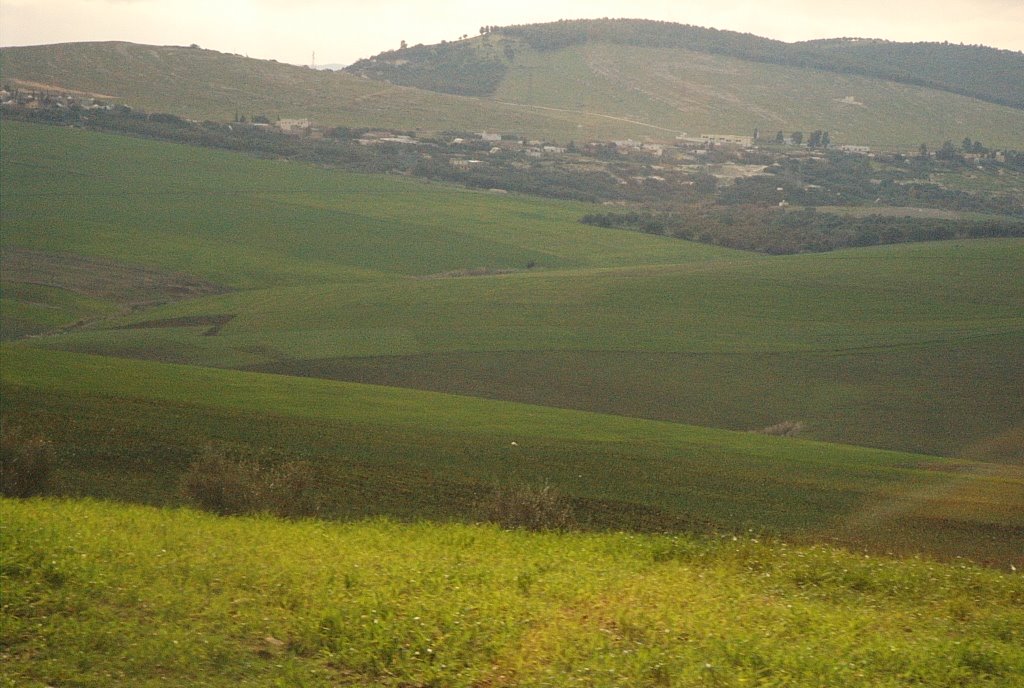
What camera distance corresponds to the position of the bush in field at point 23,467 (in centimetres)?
1592

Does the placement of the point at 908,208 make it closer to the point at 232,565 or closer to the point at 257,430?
the point at 257,430

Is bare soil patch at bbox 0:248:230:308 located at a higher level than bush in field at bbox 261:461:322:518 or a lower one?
lower

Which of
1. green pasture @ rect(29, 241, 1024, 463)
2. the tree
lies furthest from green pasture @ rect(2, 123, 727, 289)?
the tree

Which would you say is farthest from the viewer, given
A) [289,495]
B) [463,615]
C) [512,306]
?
[512,306]

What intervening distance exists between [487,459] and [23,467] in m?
11.6

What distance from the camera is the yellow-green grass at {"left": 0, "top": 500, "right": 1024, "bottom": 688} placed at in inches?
302

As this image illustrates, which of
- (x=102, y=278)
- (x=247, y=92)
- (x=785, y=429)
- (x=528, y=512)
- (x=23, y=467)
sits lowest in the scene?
(x=102, y=278)

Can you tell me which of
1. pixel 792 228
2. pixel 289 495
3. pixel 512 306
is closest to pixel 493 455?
pixel 289 495

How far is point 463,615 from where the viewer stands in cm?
868

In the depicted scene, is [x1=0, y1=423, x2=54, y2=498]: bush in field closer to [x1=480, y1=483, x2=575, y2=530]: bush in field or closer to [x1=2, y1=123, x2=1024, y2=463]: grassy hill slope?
[x1=480, y1=483, x2=575, y2=530]: bush in field

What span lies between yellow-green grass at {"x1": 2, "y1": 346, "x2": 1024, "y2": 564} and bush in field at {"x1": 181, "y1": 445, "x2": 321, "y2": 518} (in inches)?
56.1

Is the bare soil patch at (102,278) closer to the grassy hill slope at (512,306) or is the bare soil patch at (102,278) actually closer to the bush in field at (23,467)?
the grassy hill slope at (512,306)

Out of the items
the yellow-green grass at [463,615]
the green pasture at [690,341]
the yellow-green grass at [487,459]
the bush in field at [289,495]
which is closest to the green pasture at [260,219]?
the green pasture at [690,341]

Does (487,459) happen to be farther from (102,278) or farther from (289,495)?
(102,278)
